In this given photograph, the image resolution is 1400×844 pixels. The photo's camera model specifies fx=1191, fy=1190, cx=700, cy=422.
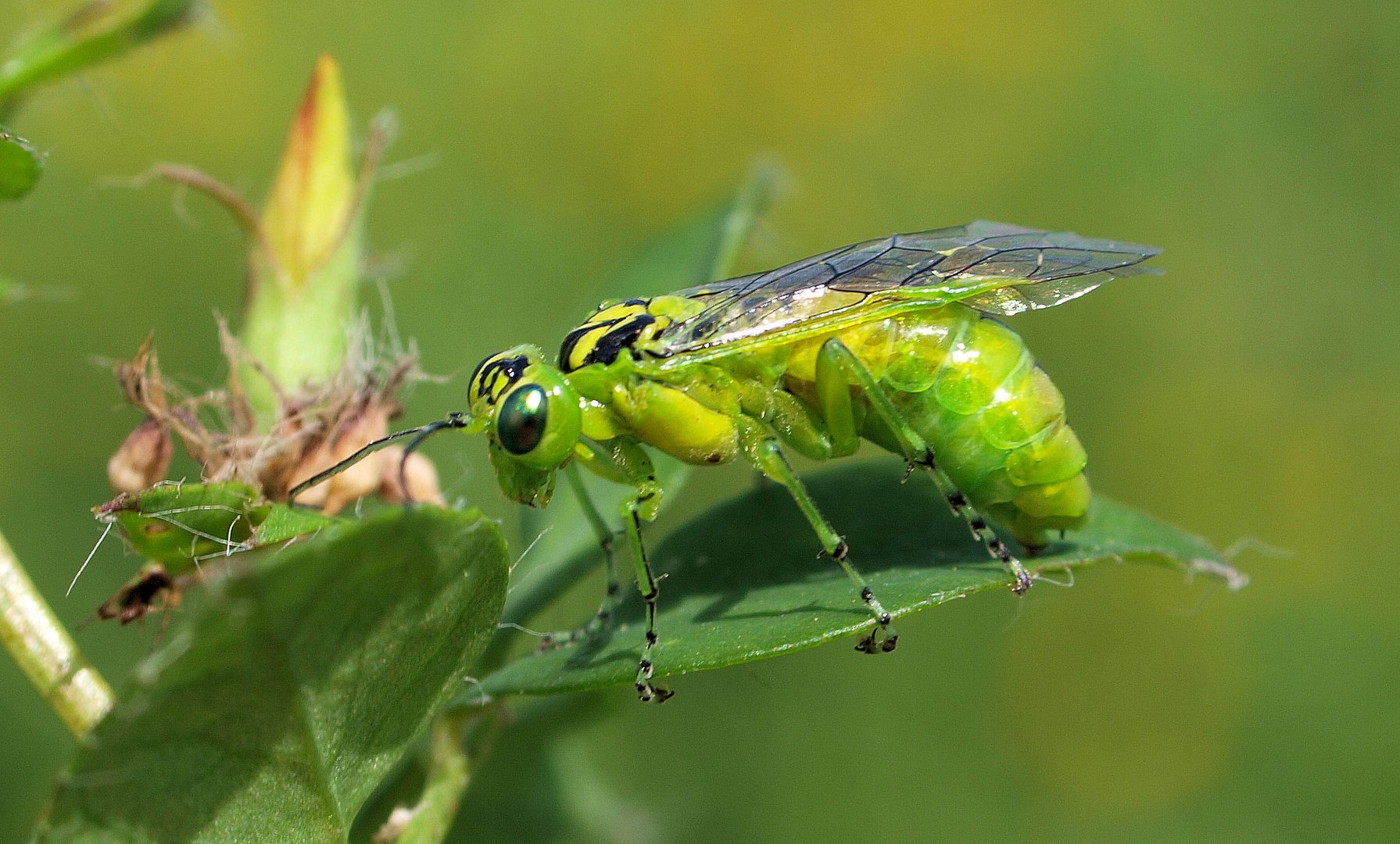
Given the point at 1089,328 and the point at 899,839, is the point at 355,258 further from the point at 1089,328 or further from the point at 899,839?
the point at 1089,328

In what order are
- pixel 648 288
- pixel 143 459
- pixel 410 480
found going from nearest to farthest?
1. pixel 143 459
2. pixel 410 480
3. pixel 648 288

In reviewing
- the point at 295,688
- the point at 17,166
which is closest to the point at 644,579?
the point at 295,688

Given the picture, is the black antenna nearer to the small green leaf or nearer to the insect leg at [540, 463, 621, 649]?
the small green leaf

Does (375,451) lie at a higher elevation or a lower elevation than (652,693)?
higher

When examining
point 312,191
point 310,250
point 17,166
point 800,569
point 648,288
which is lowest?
point 800,569

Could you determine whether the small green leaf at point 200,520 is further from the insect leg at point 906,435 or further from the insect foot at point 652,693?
the insect leg at point 906,435

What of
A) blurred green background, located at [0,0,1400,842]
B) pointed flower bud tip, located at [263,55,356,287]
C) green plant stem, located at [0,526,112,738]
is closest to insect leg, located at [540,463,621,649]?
pointed flower bud tip, located at [263,55,356,287]

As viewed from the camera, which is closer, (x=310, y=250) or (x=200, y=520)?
(x=200, y=520)

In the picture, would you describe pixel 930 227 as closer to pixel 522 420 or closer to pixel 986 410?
pixel 986 410
